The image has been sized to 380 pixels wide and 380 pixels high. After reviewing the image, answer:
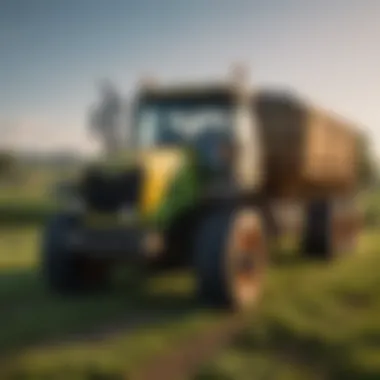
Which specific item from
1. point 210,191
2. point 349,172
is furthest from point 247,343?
point 349,172

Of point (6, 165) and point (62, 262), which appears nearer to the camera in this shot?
point (6, 165)

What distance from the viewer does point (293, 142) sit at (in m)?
5.18

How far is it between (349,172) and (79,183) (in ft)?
9.39

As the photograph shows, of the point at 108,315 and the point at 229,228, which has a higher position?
the point at 229,228

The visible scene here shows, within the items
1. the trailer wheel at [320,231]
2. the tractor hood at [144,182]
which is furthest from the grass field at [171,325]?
the trailer wheel at [320,231]

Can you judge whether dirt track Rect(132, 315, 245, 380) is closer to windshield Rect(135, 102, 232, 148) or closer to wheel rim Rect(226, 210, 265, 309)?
wheel rim Rect(226, 210, 265, 309)

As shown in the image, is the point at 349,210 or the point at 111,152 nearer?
the point at 111,152

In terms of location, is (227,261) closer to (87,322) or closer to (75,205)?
(87,322)

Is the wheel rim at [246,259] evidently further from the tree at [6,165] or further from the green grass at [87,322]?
the tree at [6,165]

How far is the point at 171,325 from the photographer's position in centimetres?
398

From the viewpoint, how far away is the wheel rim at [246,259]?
14.8 feet

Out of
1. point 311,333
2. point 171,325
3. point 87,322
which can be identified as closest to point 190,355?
point 171,325

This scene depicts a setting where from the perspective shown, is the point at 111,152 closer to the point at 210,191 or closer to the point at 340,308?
the point at 210,191

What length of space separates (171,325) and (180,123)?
4.95 ft
